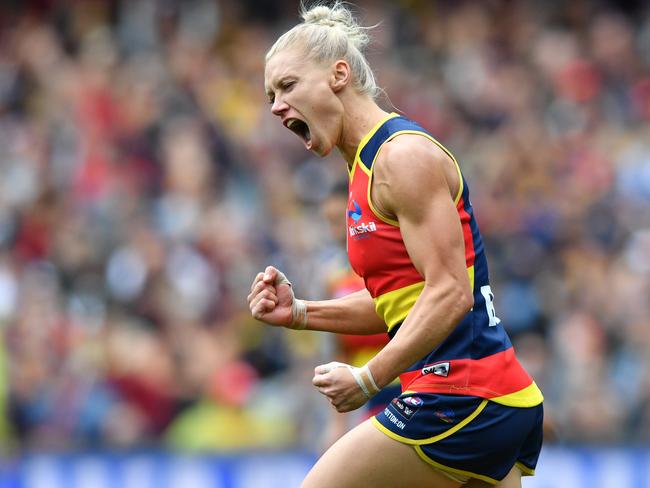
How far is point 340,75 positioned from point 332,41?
0.13 m

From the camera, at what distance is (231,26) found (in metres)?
15.0

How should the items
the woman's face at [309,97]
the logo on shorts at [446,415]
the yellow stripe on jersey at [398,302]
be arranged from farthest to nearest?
1. the woman's face at [309,97]
2. the yellow stripe on jersey at [398,302]
3. the logo on shorts at [446,415]

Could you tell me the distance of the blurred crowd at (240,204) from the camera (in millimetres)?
10195

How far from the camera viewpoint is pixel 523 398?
4527 millimetres

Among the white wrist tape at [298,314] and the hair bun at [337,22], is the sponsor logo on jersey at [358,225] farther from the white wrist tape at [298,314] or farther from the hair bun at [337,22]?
the hair bun at [337,22]

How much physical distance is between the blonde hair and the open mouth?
9.6 inches

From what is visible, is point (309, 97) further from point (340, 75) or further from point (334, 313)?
point (334, 313)

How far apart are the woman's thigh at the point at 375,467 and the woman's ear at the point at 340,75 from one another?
1.29 metres

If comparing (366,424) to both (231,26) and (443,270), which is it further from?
(231,26)

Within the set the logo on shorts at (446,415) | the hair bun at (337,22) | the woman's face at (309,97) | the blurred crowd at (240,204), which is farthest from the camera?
the blurred crowd at (240,204)

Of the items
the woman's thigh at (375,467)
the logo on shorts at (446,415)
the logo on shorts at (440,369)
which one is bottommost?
the woman's thigh at (375,467)

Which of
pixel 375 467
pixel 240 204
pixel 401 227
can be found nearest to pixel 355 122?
pixel 401 227

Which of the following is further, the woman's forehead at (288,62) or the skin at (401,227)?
the woman's forehead at (288,62)

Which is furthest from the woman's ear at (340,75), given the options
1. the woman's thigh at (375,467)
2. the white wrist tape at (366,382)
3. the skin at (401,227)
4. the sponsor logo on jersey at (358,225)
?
the woman's thigh at (375,467)
